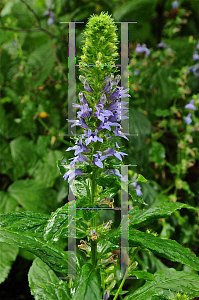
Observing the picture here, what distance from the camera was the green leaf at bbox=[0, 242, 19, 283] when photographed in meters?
0.72

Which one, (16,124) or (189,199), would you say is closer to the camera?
(189,199)

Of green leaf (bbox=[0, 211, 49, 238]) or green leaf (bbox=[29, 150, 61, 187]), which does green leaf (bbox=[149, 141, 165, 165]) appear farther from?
green leaf (bbox=[0, 211, 49, 238])

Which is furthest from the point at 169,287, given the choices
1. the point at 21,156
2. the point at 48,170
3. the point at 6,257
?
the point at 21,156

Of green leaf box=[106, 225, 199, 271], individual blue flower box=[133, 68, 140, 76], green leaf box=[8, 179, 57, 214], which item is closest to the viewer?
green leaf box=[106, 225, 199, 271]

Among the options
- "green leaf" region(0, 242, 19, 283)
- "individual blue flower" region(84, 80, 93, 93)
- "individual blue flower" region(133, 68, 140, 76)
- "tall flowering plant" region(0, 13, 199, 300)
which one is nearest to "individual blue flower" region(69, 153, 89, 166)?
"tall flowering plant" region(0, 13, 199, 300)

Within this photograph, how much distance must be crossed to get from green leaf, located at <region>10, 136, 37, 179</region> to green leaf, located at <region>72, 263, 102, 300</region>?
0.70m

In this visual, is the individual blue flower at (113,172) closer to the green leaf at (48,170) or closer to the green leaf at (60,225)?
the green leaf at (60,225)

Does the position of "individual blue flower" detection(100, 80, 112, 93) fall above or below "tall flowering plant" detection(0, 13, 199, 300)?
above

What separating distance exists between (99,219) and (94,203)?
1.24 feet

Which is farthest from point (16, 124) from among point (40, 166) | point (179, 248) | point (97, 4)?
point (179, 248)

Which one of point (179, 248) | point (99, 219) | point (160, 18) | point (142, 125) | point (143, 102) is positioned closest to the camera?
point (179, 248)

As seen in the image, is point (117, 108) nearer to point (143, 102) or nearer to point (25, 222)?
point (25, 222)

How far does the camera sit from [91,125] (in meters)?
0.43

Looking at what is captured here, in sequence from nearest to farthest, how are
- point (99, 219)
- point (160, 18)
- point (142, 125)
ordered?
point (99, 219) → point (142, 125) → point (160, 18)
